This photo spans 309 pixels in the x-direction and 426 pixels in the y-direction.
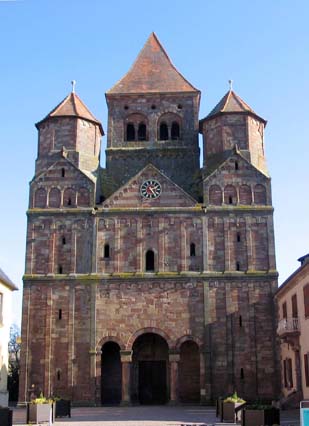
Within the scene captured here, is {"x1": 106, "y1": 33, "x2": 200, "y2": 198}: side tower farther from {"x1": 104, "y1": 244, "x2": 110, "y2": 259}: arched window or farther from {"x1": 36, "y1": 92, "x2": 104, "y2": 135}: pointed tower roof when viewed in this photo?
{"x1": 104, "y1": 244, "x2": 110, "y2": 259}: arched window

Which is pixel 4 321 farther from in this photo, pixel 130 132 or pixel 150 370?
pixel 130 132

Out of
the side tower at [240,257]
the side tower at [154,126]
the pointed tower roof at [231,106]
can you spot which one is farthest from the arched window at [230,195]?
the pointed tower roof at [231,106]

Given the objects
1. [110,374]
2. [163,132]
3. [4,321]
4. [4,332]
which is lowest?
[110,374]

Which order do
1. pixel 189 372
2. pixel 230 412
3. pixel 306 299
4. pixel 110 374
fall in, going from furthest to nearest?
pixel 110 374
pixel 189 372
pixel 306 299
pixel 230 412

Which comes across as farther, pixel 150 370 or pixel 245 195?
pixel 245 195

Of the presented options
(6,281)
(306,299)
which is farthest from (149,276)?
(306,299)

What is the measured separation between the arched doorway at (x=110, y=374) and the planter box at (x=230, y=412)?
1983cm

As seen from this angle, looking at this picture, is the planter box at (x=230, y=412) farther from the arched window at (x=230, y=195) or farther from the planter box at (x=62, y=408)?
the arched window at (x=230, y=195)

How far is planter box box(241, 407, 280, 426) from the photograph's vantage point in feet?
77.5

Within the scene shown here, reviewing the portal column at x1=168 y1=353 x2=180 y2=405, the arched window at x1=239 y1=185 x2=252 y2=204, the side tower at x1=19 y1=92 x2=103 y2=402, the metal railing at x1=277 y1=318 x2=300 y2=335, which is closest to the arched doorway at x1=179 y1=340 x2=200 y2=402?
the portal column at x1=168 y1=353 x2=180 y2=405

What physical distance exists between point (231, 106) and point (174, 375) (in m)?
22.4

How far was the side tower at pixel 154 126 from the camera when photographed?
5497 cm

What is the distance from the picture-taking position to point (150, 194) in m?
50.2

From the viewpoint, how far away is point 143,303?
156 feet
